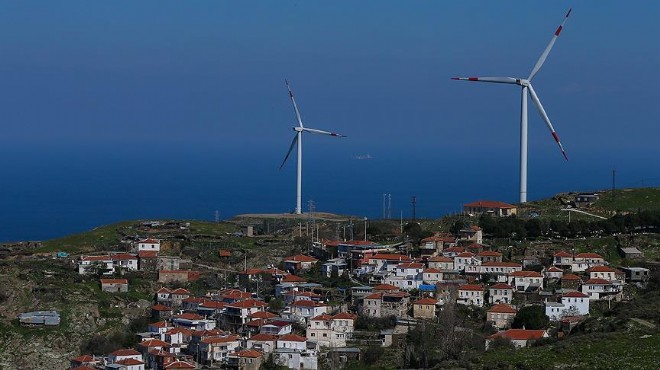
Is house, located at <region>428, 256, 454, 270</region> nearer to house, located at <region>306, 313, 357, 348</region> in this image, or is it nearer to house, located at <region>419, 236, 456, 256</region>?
house, located at <region>419, 236, 456, 256</region>

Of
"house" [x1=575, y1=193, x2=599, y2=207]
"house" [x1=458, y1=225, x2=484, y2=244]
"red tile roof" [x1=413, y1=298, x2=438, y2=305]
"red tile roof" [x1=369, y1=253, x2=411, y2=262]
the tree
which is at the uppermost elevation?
"house" [x1=575, y1=193, x2=599, y2=207]

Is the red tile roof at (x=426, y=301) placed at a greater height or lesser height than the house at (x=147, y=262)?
lesser

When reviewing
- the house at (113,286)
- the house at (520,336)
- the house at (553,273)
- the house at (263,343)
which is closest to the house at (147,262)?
the house at (113,286)

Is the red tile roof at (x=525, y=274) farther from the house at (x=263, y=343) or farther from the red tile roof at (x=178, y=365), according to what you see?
the red tile roof at (x=178, y=365)

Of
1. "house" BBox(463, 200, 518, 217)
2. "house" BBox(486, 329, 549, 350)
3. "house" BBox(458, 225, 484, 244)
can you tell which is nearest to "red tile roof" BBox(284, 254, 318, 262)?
"house" BBox(458, 225, 484, 244)

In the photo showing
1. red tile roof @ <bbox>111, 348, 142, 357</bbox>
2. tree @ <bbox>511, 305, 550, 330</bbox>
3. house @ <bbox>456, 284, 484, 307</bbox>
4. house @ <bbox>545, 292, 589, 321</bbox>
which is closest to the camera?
red tile roof @ <bbox>111, 348, 142, 357</bbox>

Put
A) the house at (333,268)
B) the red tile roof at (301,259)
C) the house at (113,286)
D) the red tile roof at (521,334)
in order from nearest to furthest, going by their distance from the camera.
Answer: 1. the red tile roof at (521,334)
2. the house at (113,286)
3. the house at (333,268)
4. the red tile roof at (301,259)
